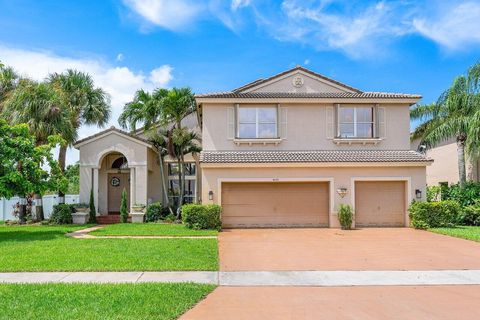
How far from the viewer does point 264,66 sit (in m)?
22.7

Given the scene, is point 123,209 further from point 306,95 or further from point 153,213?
point 306,95

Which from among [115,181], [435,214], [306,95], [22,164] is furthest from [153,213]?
[435,214]

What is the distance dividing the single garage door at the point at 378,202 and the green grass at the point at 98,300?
12.7m

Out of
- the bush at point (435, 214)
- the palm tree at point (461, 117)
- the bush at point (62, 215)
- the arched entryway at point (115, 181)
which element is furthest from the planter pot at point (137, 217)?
the palm tree at point (461, 117)

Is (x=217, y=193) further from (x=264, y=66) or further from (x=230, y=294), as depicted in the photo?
(x=230, y=294)

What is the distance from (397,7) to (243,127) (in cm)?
862

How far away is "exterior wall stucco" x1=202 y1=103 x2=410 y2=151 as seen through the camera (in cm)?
1928

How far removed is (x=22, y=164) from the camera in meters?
14.8

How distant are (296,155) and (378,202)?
14.8 feet

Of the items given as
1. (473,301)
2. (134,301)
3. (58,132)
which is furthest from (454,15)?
(58,132)

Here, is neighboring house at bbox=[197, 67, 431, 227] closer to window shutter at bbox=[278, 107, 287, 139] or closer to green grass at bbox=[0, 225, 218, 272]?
window shutter at bbox=[278, 107, 287, 139]

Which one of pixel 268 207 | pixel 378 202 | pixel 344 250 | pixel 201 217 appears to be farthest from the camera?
pixel 378 202

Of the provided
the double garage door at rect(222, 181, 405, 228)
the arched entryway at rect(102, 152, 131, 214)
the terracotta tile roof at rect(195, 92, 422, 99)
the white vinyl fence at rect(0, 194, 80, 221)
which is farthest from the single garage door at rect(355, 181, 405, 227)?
the white vinyl fence at rect(0, 194, 80, 221)

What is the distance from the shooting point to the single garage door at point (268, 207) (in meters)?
18.1
